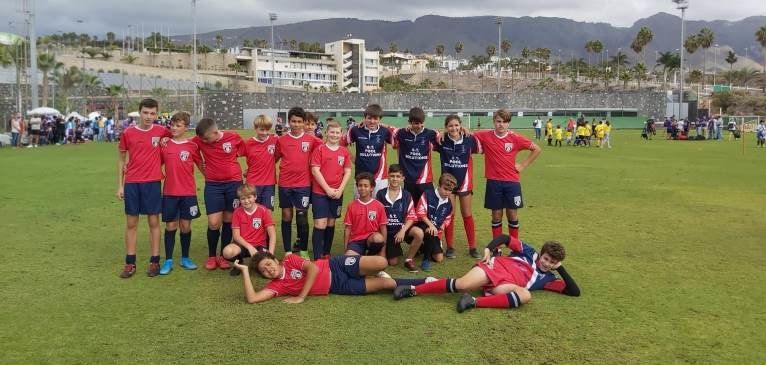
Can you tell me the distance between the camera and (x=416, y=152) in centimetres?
745

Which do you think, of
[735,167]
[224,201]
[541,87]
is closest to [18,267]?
[224,201]

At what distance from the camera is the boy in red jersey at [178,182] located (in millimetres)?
6594

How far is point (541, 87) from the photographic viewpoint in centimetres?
12644

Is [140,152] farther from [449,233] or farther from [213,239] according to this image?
[449,233]

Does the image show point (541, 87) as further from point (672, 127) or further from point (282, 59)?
point (672, 127)

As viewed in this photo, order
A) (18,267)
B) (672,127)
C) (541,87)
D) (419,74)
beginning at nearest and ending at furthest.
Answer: (18,267), (672,127), (541,87), (419,74)

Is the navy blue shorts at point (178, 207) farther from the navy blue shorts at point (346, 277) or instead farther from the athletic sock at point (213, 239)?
the navy blue shorts at point (346, 277)

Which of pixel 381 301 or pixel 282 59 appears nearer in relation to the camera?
pixel 381 301

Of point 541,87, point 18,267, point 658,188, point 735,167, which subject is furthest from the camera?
point 541,87

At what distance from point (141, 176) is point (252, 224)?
1329 millimetres

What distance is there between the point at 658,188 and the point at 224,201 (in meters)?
10.8

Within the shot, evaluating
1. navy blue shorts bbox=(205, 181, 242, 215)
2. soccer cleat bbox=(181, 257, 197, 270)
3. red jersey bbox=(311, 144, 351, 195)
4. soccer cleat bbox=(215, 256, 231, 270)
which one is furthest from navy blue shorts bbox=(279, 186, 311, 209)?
soccer cleat bbox=(181, 257, 197, 270)

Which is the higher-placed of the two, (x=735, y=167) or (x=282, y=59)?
(x=282, y=59)

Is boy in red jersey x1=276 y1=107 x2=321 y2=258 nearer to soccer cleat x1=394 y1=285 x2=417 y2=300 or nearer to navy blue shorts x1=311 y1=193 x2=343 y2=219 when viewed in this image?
navy blue shorts x1=311 y1=193 x2=343 y2=219
